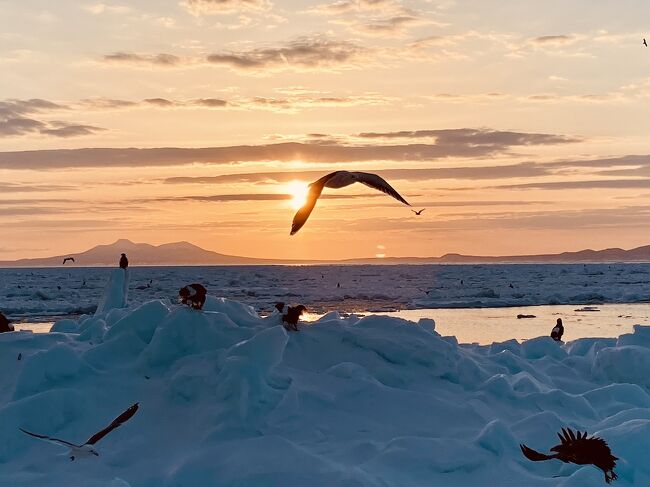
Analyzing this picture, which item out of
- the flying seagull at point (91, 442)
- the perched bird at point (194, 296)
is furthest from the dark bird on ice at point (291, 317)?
the flying seagull at point (91, 442)

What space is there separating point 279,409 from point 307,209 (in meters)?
2.07

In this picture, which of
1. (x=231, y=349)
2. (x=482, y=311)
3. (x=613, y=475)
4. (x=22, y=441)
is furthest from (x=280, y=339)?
(x=482, y=311)

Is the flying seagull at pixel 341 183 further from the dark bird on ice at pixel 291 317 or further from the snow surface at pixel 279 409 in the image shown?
the dark bird on ice at pixel 291 317

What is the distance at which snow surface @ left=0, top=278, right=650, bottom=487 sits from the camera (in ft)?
22.2

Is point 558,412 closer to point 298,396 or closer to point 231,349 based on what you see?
point 298,396

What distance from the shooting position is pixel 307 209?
784cm

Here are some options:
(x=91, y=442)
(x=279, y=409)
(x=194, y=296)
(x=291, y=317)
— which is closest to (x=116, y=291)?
(x=194, y=296)

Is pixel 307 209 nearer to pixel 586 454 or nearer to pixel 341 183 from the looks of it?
pixel 341 183

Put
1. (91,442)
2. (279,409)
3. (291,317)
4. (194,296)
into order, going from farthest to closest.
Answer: (291,317) < (194,296) < (279,409) < (91,442)

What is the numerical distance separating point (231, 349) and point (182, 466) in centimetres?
171

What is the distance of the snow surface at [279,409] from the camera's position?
22.2ft

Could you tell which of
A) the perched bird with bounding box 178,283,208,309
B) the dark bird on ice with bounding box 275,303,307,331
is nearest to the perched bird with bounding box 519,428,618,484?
the dark bird on ice with bounding box 275,303,307,331

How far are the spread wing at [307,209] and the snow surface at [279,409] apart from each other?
1.24m

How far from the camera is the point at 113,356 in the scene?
8695mm
